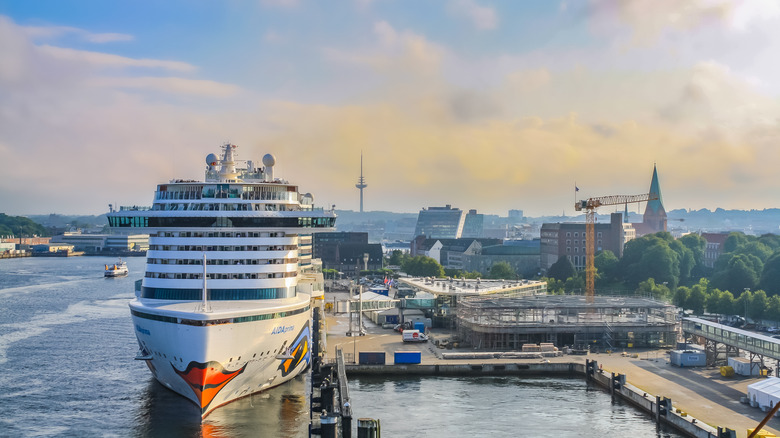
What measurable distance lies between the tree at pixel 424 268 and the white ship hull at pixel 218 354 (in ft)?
301

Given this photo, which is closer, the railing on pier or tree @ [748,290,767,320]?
the railing on pier

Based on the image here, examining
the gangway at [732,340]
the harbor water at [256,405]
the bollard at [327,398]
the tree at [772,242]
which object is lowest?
the harbor water at [256,405]

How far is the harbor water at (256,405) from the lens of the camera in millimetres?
42562

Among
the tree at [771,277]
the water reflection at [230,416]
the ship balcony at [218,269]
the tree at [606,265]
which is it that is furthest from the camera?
the tree at [606,265]

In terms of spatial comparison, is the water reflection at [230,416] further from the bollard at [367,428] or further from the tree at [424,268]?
the tree at [424,268]

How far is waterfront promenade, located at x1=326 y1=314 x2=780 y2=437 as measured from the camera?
4397cm

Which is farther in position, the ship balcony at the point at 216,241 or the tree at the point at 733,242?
the tree at the point at 733,242

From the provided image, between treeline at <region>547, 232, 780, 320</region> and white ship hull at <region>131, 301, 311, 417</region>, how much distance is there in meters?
53.0

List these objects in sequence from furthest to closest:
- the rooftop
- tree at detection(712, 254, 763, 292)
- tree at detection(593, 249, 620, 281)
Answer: tree at detection(593, 249, 620, 281)
tree at detection(712, 254, 763, 292)
the rooftop

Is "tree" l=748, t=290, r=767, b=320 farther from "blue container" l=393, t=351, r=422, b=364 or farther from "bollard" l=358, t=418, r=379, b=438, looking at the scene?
"bollard" l=358, t=418, r=379, b=438

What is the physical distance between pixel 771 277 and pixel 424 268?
62.0 m

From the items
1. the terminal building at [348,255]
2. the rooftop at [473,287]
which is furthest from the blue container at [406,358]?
the terminal building at [348,255]

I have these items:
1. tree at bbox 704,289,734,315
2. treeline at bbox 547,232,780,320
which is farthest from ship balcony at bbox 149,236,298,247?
→ tree at bbox 704,289,734,315

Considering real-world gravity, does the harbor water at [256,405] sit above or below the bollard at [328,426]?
below
